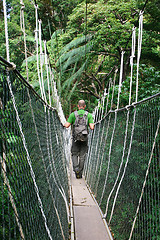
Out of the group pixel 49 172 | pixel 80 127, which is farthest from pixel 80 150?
pixel 49 172

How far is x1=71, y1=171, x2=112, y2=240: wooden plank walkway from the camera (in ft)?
5.50

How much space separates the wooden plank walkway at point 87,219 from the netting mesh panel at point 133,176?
68 millimetres

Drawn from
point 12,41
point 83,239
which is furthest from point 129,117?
point 12,41

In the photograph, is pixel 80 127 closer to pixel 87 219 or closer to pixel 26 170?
pixel 87 219

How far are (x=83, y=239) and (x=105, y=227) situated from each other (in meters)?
0.25

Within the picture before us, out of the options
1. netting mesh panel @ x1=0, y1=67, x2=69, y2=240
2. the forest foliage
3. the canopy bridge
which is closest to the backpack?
the canopy bridge

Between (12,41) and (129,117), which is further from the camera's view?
(12,41)

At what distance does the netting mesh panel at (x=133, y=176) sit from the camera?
1.22 metres

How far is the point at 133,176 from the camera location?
1470 mm

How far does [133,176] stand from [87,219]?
669mm

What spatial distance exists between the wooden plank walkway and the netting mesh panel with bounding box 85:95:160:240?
0.22 feet

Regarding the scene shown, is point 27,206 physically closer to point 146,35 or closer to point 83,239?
point 83,239

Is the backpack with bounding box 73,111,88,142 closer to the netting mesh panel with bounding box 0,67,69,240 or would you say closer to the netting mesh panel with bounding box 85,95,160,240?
the netting mesh panel with bounding box 85,95,160,240

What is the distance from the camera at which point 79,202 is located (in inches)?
93.6
